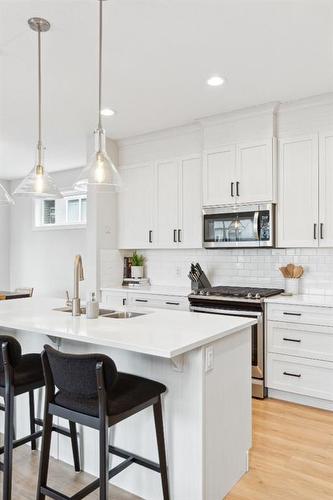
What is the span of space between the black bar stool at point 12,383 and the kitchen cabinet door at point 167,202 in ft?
8.52

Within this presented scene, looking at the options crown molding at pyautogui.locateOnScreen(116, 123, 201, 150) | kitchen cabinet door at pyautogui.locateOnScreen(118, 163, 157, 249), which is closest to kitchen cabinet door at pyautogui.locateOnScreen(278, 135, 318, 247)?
crown molding at pyautogui.locateOnScreen(116, 123, 201, 150)

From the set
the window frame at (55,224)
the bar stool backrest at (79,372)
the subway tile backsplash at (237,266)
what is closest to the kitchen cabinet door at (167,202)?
the subway tile backsplash at (237,266)

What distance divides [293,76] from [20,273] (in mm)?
6241

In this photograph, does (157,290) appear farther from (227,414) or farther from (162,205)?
(227,414)

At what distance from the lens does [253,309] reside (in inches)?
141

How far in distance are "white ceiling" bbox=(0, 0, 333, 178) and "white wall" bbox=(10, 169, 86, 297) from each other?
2633 millimetres

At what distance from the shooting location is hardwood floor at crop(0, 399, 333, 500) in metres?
2.16

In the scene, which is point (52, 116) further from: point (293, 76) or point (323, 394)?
point (323, 394)

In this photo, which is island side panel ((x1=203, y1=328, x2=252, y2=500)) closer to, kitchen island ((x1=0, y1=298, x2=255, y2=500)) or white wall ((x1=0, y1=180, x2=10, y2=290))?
kitchen island ((x1=0, y1=298, x2=255, y2=500))

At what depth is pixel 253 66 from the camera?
10.1ft

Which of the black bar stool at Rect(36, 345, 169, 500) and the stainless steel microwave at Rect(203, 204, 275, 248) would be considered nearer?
the black bar stool at Rect(36, 345, 169, 500)

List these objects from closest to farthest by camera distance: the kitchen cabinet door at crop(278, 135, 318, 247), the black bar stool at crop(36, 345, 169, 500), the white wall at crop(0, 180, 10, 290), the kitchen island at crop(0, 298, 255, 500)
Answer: the black bar stool at crop(36, 345, 169, 500), the kitchen island at crop(0, 298, 255, 500), the kitchen cabinet door at crop(278, 135, 318, 247), the white wall at crop(0, 180, 10, 290)

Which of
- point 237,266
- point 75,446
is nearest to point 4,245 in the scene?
point 237,266

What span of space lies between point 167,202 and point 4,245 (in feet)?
14.9
